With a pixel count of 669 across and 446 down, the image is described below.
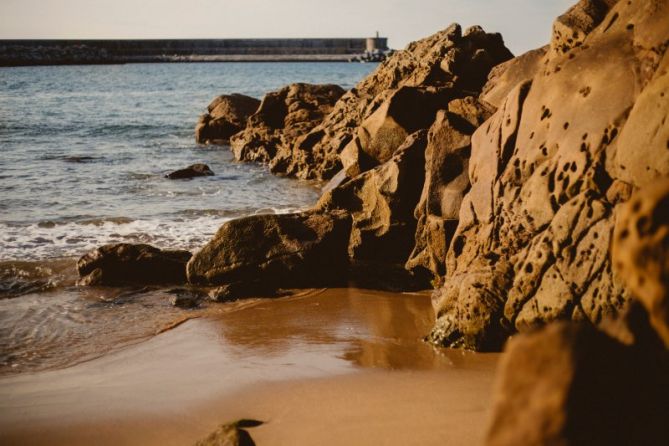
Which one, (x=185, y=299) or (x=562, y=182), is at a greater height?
(x=562, y=182)

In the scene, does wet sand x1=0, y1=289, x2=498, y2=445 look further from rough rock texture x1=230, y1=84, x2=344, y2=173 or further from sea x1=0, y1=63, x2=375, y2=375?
rough rock texture x1=230, y1=84, x2=344, y2=173

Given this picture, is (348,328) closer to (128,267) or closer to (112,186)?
(128,267)

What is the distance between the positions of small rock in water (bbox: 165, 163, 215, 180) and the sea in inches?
12.9

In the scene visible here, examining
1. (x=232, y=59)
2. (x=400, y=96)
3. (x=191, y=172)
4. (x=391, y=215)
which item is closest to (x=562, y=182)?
(x=391, y=215)

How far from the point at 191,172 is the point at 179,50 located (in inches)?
3502

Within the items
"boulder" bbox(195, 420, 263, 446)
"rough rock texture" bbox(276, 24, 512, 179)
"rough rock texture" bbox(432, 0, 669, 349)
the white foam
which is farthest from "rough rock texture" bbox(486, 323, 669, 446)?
the white foam

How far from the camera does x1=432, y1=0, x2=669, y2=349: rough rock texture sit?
466cm

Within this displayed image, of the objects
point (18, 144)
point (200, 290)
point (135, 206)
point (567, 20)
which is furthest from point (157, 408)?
point (18, 144)

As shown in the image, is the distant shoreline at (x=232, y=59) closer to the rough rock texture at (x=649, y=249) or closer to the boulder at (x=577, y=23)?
the boulder at (x=577, y=23)

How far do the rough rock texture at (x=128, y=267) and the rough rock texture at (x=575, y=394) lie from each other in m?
6.55

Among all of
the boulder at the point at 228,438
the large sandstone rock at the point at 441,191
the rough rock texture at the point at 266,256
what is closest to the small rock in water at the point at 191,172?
the rough rock texture at the point at 266,256

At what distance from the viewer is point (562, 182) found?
527cm

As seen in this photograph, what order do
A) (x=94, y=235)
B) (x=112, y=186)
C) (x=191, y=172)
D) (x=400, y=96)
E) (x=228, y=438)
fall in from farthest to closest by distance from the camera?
1. (x=191, y=172)
2. (x=112, y=186)
3. (x=94, y=235)
4. (x=400, y=96)
5. (x=228, y=438)

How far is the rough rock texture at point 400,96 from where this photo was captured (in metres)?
9.98
